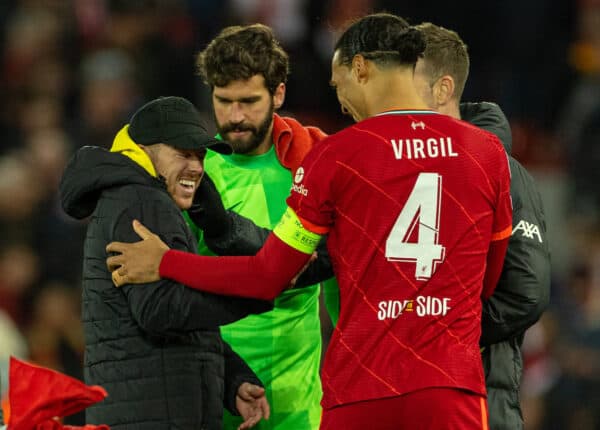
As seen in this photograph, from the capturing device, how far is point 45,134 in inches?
375

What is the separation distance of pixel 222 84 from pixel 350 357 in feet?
5.28

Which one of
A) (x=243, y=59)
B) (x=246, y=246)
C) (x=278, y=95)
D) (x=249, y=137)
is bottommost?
(x=246, y=246)

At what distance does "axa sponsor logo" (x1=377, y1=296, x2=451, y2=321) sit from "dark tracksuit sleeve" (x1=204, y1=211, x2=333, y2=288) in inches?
29.8

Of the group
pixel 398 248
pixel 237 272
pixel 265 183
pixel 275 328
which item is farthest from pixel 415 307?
pixel 265 183

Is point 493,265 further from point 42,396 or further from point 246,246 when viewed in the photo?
point 42,396

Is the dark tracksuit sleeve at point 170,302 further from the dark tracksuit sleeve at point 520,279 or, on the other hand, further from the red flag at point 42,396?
the dark tracksuit sleeve at point 520,279

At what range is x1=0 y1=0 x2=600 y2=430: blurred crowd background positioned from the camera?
8578 millimetres

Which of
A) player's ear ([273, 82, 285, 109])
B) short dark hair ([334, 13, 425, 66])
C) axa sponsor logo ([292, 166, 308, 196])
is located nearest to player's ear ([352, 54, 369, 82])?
short dark hair ([334, 13, 425, 66])

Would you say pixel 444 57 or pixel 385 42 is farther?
pixel 444 57

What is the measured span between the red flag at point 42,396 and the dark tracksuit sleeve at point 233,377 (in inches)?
27.5

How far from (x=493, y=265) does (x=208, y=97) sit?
18.5 feet

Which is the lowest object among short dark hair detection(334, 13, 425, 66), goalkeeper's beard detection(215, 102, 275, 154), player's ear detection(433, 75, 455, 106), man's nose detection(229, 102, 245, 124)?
goalkeeper's beard detection(215, 102, 275, 154)

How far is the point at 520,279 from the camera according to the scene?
441cm

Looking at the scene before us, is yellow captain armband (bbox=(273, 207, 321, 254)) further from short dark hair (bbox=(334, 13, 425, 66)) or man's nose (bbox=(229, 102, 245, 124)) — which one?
man's nose (bbox=(229, 102, 245, 124))
